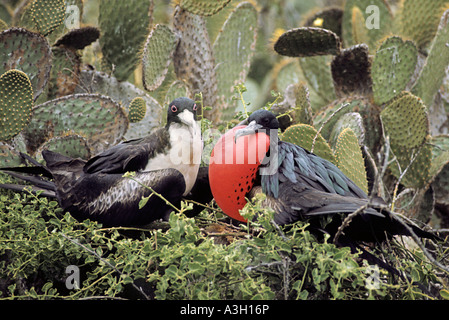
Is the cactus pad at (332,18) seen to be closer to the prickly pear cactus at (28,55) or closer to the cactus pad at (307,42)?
the cactus pad at (307,42)

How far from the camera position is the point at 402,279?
65.2 inches

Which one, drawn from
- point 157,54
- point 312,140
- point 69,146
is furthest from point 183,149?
point 157,54

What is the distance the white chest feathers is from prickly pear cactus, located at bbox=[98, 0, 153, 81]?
Result: 4.63 feet

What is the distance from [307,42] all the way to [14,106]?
5.55ft

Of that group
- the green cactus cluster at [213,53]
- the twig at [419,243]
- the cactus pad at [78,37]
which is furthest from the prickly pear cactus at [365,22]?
the twig at [419,243]

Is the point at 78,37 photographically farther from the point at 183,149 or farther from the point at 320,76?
the point at 320,76

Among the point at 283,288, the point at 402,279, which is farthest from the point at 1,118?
the point at 402,279

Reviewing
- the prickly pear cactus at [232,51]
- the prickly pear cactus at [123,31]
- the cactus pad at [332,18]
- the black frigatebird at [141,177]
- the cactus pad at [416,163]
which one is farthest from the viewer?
the cactus pad at [332,18]

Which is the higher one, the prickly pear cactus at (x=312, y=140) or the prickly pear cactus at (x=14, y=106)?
the prickly pear cactus at (x=14, y=106)

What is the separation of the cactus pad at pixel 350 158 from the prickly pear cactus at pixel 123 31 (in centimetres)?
158

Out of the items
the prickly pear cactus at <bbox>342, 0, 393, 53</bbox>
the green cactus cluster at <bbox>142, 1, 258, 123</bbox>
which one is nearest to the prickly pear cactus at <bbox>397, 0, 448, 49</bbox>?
the prickly pear cactus at <bbox>342, 0, 393, 53</bbox>

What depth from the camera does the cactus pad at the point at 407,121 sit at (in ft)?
9.76

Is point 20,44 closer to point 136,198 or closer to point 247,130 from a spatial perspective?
point 136,198
